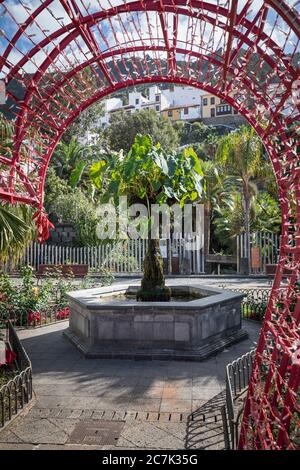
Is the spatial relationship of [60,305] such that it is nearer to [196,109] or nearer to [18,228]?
[18,228]

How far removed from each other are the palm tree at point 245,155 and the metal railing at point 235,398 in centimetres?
1506

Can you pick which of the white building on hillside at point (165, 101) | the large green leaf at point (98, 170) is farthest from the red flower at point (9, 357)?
the white building on hillside at point (165, 101)

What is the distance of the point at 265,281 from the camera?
64.0 ft

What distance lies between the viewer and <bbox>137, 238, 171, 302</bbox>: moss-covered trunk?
906 cm

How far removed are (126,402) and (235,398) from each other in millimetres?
1475

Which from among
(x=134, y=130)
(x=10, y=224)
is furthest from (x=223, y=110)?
(x=10, y=224)

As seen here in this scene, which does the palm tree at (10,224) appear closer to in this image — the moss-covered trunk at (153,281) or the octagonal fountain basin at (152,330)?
the octagonal fountain basin at (152,330)

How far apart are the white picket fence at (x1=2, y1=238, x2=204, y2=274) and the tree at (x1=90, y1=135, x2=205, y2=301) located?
12.2m

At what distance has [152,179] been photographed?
8992 millimetres

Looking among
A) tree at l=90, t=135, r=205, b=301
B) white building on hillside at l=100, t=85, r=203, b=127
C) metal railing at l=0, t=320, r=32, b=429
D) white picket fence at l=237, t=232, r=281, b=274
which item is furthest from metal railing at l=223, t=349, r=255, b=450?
white building on hillside at l=100, t=85, r=203, b=127

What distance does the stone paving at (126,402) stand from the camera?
4746mm

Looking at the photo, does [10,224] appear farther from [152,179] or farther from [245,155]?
[245,155]
